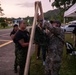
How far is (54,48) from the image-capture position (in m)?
5.66

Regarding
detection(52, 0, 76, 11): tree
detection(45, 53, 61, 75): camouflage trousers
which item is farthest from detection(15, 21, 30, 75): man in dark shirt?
detection(52, 0, 76, 11): tree

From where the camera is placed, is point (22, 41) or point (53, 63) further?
point (22, 41)

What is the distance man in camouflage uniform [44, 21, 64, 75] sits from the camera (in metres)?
5.56

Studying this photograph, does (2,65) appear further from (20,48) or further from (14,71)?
(20,48)

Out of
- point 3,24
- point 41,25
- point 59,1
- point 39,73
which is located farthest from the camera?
point 3,24

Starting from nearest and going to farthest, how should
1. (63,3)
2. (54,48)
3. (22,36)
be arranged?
(54,48) → (22,36) → (63,3)

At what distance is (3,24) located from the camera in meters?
76.4

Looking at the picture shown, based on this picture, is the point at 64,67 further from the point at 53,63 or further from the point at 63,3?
the point at 63,3

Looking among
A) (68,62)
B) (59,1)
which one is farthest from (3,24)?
(68,62)

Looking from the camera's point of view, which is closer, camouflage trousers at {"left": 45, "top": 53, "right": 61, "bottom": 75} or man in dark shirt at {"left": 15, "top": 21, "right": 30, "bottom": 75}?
camouflage trousers at {"left": 45, "top": 53, "right": 61, "bottom": 75}

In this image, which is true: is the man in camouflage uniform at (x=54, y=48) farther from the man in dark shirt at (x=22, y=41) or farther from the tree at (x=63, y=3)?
the tree at (x=63, y=3)

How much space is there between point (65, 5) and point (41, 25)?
38025 mm

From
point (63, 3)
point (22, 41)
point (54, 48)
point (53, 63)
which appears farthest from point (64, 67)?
point (63, 3)

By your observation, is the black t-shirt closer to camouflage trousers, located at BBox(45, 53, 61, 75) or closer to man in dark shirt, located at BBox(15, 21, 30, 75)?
man in dark shirt, located at BBox(15, 21, 30, 75)
